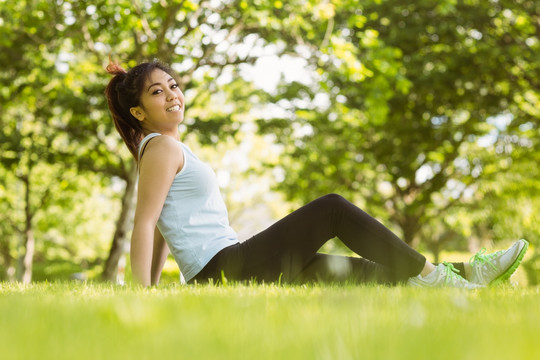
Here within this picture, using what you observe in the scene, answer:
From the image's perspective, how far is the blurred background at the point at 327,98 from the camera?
35.7 ft

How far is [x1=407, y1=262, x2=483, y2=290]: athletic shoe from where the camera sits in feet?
12.9

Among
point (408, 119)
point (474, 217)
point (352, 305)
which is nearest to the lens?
point (352, 305)

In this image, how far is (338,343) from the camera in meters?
1.58

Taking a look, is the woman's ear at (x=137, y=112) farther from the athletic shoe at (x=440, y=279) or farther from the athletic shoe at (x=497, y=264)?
the athletic shoe at (x=497, y=264)

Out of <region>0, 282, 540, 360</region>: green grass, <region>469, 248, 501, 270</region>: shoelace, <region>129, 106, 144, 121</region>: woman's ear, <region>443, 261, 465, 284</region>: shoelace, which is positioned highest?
<region>129, 106, 144, 121</region>: woman's ear

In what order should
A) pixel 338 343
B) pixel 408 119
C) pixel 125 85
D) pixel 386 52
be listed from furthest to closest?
pixel 408 119, pixel 386 52, pixel 125 85, pixel 338 343

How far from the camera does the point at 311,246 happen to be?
417 cm

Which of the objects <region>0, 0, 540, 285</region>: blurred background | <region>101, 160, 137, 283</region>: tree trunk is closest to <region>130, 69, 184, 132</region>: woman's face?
<region>0, 0, 540, 285</region>: blurred background

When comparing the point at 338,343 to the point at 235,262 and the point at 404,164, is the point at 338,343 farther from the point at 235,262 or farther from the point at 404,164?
the point at 404,164

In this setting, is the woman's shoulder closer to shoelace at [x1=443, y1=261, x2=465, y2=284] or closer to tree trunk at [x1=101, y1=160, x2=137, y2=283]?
shoelace at [x1=443, y1=261, x2=465, y2=284]

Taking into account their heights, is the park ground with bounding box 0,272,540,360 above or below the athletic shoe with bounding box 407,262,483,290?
above

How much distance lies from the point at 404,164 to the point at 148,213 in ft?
49.2

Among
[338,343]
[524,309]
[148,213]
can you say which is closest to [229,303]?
[338,343]

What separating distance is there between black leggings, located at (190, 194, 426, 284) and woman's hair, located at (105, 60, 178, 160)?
120 cm
